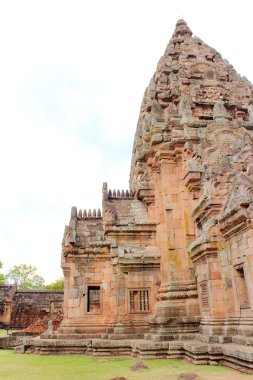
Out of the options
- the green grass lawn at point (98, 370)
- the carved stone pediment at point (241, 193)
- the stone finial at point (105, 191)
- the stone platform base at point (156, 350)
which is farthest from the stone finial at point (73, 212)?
the carved stone pediment at point (241, 193)

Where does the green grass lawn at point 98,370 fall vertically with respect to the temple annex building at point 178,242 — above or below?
below

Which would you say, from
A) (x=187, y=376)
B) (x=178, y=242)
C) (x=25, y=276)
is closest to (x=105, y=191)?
(x=178, y=242)

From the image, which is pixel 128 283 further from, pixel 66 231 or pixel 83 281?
pixel 66 231

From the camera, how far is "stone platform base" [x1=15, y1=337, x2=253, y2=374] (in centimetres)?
753

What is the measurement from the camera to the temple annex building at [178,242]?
938cm

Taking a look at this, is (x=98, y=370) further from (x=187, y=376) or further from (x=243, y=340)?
(x=243, y=340)

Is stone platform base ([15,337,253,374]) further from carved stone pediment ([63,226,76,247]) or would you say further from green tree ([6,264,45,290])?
green tree ([6,264,45,290])

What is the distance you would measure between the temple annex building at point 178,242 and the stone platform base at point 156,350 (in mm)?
29

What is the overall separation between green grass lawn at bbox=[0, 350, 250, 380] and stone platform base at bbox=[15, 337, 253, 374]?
0.27 metres

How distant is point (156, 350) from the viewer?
31.9 feet

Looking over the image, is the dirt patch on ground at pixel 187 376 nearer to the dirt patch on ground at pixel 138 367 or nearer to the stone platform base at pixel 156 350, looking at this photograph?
the stone platform base at pixel 156 350

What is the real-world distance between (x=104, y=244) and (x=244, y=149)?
23.2 feet

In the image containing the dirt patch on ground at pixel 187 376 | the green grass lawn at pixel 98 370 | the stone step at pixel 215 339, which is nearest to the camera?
the dirt patch on ground at pixel 187 376

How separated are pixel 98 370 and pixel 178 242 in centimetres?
566
